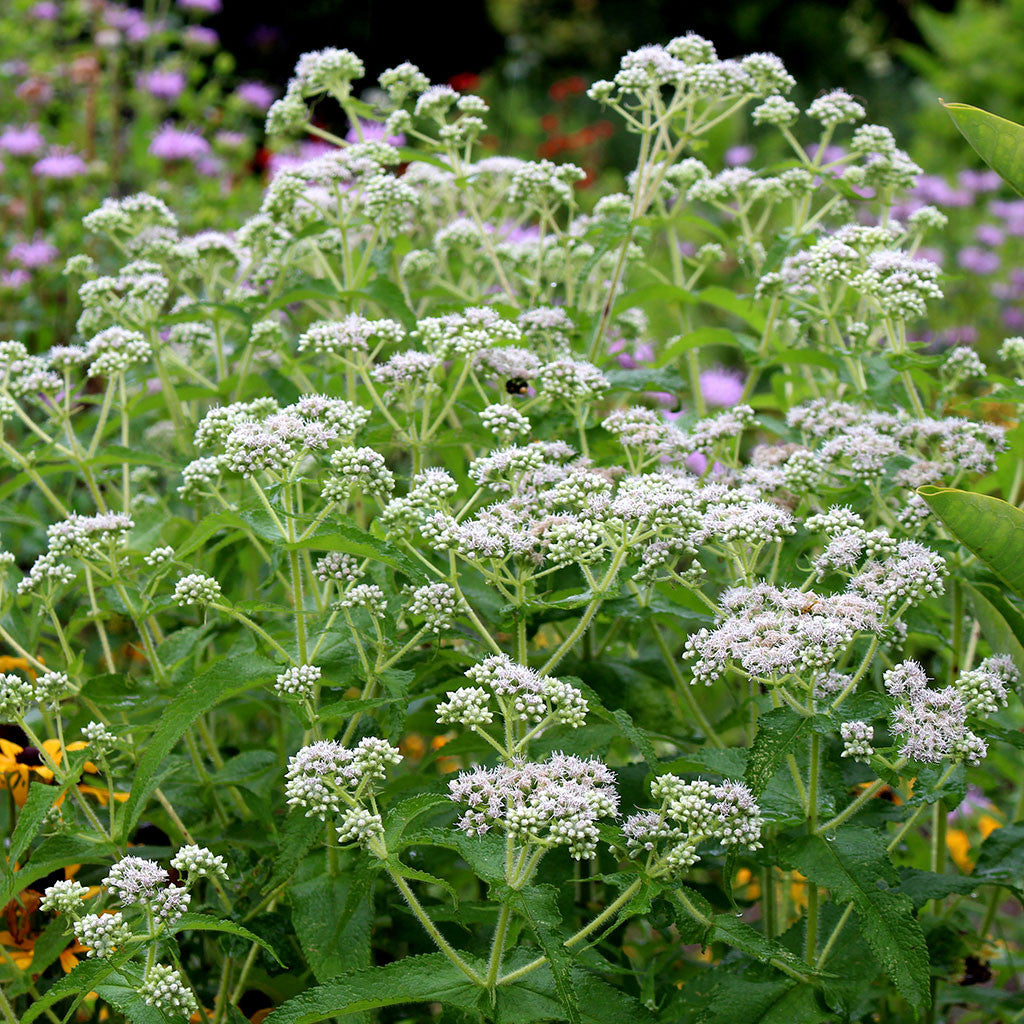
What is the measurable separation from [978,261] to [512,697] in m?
9.55

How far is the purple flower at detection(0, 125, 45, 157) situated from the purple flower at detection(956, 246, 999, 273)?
25.1 ft

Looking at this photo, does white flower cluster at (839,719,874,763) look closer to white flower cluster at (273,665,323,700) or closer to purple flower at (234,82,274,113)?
Result: white flower cluster at (273,665,323,700)

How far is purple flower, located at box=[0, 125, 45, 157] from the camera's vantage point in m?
5.77

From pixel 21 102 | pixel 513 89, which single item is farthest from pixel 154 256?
pixel 513 89

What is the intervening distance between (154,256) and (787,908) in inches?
103

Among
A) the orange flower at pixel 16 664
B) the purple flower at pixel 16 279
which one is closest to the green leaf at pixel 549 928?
the orange flower at pixel 16 664

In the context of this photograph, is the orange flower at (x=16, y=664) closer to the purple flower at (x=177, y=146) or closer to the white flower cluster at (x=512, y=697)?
the white flower cluster at (x=512, y=697)

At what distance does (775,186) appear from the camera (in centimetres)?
345

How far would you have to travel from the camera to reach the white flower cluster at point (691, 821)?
6.43 ft

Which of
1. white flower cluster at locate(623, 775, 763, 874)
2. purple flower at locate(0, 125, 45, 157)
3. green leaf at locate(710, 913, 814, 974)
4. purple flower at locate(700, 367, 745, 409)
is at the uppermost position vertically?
white flower cluster at locate(623, 775, 763, 874)

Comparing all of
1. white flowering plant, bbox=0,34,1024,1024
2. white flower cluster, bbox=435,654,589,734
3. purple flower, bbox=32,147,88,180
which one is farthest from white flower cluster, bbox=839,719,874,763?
purple flower, bbox=32,147,88,180

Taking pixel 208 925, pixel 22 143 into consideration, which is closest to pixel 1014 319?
pixel 22 143

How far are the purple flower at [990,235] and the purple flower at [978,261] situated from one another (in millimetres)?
123

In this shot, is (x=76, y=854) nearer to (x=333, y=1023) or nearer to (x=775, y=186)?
(x=333, y=1023)
